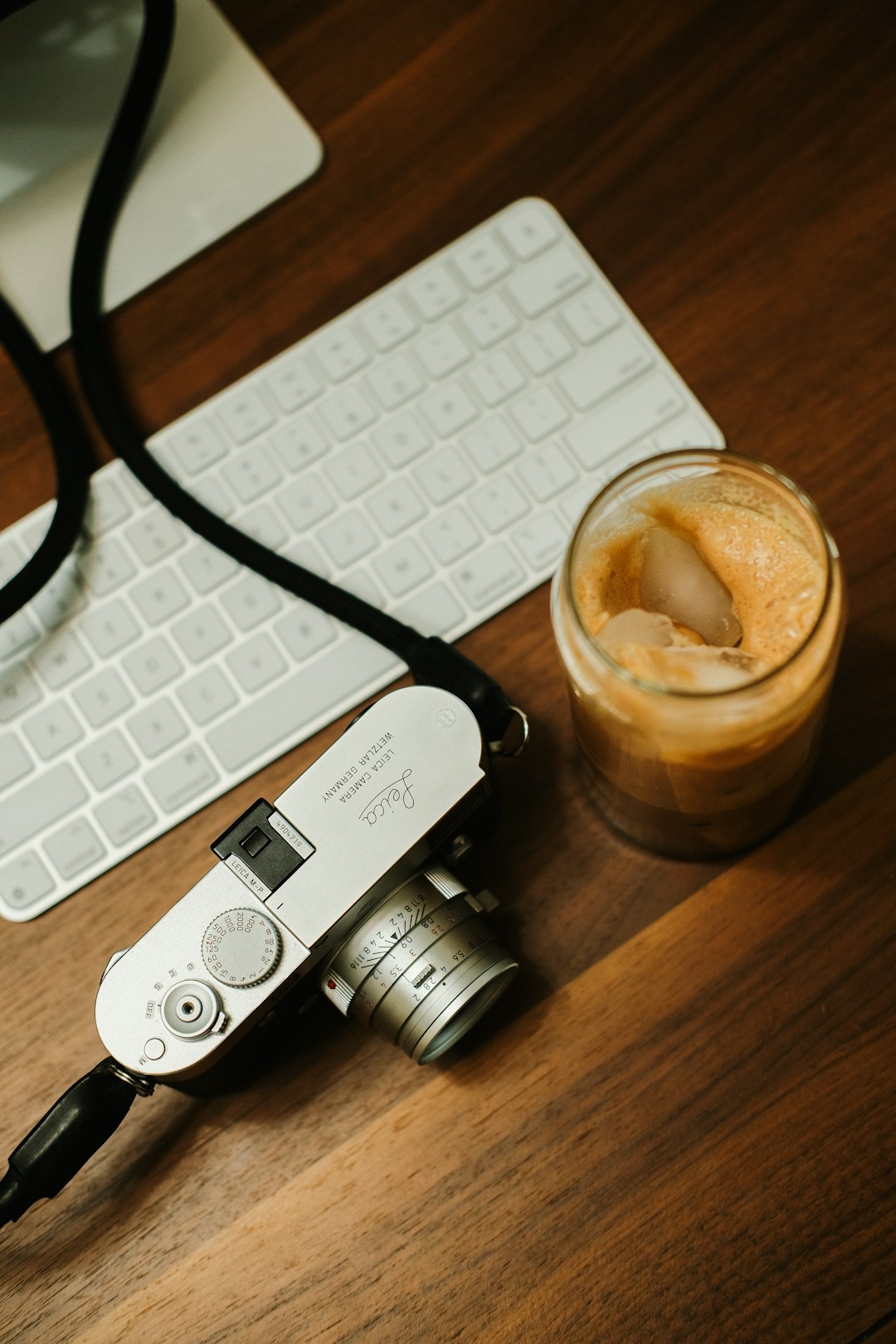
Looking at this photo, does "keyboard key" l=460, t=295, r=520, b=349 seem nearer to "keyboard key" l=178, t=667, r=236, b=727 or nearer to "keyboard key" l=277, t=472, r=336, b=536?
"keyboard key" l=277, t=472, r=336, b=536

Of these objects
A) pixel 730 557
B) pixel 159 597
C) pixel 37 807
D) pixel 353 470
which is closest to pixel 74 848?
pixel 37 807

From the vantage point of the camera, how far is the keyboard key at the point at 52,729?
509 mm

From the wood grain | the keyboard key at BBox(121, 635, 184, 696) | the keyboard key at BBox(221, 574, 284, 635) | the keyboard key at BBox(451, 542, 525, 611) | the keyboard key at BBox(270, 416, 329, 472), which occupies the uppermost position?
the keyboard key at BBox(270, 416, 329, 472)

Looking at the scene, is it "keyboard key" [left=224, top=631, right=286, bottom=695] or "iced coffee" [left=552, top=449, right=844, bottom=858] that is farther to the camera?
"keyboard key" [left=224, top=631, right=286, bottom=695]

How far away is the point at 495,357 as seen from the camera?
1.73 ft

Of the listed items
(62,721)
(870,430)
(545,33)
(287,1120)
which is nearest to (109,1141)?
(287,1120)

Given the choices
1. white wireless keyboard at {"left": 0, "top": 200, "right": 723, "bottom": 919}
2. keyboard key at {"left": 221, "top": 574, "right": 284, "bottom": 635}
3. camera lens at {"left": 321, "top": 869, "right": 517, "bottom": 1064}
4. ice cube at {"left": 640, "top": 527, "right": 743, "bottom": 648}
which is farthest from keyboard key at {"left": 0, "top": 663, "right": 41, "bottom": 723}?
ice cube at {"left": 640, "top": 527, "right": 743, "bottom": 648}

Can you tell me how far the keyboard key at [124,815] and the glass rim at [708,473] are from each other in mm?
248

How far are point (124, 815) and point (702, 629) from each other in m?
0.29

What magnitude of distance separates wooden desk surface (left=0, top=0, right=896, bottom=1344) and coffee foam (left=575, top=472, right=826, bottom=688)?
11 centimetres

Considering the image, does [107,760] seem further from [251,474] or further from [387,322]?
[387,322]

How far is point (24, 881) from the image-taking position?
1.63ft

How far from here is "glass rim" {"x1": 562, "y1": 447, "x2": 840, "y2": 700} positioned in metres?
0.33

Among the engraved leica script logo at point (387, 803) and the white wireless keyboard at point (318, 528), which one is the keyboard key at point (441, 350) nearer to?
the white wireless keyboard at point (318, 528)
